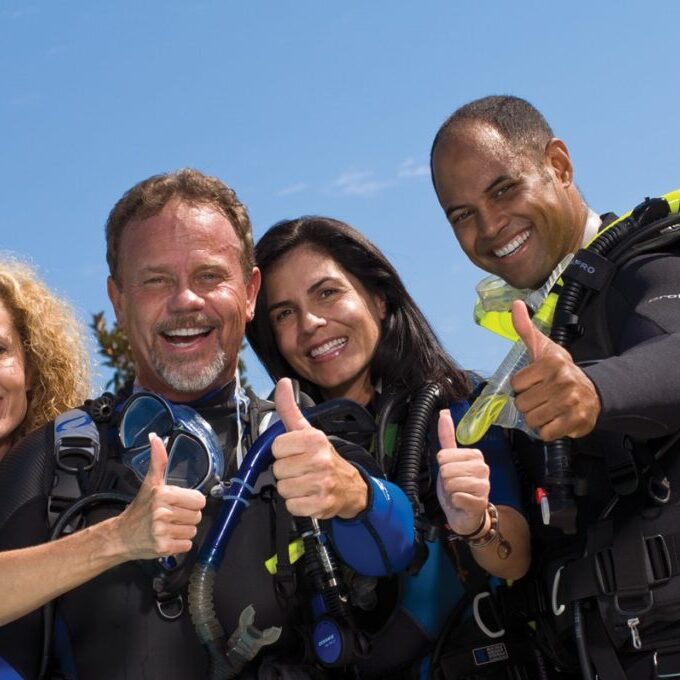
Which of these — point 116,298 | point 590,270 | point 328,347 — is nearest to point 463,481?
point 590,270

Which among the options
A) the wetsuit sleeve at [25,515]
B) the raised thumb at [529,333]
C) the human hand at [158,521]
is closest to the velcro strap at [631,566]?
the raised thumb at [529,333]

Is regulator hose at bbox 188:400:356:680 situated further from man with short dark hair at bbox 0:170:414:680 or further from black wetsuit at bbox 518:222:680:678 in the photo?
black wetsuit at bbox 518:222:680:678

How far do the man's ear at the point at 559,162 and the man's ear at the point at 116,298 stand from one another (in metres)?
1.62

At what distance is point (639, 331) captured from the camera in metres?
2.98

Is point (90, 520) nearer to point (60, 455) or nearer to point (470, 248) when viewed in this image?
point (60, 455)

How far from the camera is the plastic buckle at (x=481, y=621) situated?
12.3 ft

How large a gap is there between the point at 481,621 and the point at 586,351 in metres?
1.10

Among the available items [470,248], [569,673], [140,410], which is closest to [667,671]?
[569,673]

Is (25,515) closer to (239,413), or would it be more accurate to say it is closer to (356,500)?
(239,413)

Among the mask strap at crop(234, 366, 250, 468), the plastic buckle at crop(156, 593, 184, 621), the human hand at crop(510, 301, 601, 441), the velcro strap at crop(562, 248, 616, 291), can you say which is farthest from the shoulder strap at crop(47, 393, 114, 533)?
the velcro strap at crop(562, 248, 616, 291)

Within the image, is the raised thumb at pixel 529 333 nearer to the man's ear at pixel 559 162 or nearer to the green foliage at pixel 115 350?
the man's ear at pixel 559 162

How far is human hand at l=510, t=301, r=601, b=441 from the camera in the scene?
265 centimetres

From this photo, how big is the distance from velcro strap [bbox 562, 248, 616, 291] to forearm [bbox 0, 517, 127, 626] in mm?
1520

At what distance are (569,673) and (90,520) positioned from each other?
172 cm
